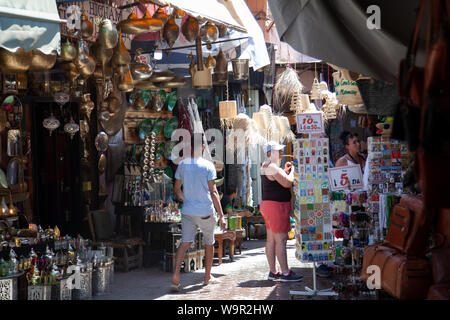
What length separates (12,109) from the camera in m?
8.48

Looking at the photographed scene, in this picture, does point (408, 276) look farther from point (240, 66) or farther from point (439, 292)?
point (240, 66)

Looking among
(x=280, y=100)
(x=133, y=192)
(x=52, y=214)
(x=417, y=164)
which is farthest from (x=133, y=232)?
(x=417, y=164)

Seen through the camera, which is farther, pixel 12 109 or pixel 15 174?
pixel 15 174

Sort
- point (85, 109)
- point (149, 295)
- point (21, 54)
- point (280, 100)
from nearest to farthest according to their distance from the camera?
point (21, 54) → point (149, 295) → point (85, 109) → point (280, 100)

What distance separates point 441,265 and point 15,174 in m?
6.46

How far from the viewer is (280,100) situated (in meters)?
13.1

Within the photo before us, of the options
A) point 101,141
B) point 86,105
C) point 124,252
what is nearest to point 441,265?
point 124,252

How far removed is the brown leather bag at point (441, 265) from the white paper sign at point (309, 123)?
321 cm

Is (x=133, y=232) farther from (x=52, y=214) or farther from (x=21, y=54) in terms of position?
(x=21, y=54)

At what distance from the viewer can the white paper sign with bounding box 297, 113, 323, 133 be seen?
7090 millimetres

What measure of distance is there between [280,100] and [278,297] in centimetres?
657

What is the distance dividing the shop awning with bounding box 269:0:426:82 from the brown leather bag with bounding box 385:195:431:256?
97 centimetres

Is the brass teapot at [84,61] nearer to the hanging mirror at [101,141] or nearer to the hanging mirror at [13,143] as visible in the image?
the hanging mirror at [13,143]

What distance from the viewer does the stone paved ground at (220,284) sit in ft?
24.3
